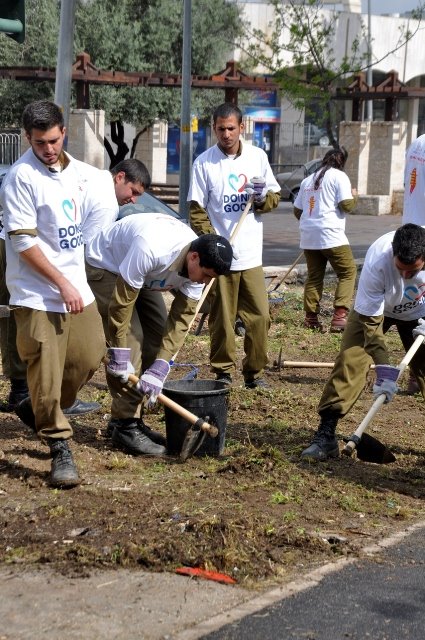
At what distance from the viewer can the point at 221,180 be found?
8.82m

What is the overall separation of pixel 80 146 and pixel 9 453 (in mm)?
23363

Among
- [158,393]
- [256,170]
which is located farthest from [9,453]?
[256,170]

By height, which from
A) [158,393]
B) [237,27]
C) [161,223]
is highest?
[237,27]

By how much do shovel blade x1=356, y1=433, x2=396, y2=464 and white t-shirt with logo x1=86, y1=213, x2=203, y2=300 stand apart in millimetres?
1361

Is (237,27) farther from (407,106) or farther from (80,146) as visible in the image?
(407,106)

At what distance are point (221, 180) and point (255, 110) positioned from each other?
4225 centimetres

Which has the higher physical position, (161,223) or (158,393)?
(161,223)

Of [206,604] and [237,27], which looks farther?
[237,27]

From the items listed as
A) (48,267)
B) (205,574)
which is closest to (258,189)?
(48,267)

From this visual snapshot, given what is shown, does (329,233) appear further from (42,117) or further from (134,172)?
(42,117)

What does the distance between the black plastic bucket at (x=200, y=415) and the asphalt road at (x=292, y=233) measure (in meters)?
10.5

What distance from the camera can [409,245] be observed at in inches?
246

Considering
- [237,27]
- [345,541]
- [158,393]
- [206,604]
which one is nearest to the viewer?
[206,604]

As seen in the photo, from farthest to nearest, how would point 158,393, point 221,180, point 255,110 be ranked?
point 255,110 < point 221,180 < point 158,393
